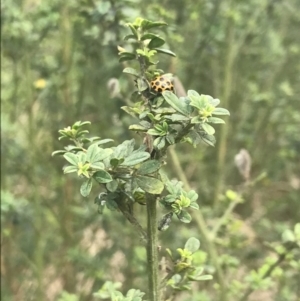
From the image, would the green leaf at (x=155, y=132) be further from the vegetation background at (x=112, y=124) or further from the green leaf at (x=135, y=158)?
the vegetation background at (x=112, y=124)

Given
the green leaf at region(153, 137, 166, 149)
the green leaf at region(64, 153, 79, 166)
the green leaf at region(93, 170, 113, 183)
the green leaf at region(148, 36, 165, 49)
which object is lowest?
the green leaf at region(93, 170, 113, 183)

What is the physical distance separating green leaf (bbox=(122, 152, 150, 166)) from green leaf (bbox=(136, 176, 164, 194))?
0.05ft

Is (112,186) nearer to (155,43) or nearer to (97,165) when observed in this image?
(97,165)

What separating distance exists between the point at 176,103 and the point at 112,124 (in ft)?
2.60

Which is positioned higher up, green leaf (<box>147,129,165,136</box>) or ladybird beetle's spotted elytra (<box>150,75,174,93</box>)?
ladybird beetle's spotted elytra (<box>150,75,174,93</box>)

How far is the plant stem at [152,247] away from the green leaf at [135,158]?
0.03 meters

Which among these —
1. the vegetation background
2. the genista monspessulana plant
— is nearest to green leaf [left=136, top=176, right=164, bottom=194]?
the genista monspessulana plant

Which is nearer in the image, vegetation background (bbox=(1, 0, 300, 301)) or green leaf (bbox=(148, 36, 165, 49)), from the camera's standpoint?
green leaf (bbox=(148, 36, 165, 49))

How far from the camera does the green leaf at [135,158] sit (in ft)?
1.30

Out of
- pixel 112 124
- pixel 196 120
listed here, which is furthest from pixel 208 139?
pixel 112 124

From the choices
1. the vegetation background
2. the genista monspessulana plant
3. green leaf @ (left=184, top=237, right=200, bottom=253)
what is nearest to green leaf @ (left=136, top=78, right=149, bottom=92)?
the genista monspessulana plant

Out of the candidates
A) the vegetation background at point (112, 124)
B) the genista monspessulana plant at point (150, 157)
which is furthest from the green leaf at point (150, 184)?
the vegetation background at point (112, 124)

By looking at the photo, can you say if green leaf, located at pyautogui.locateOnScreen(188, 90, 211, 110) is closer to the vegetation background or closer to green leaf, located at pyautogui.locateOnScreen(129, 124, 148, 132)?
green leaf, located at pyautogui.locateOnScreen(129, 124, 148, 132)

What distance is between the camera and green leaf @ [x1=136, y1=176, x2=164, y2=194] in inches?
15.6
